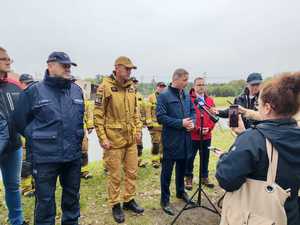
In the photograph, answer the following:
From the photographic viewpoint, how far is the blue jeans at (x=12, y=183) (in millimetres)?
3449

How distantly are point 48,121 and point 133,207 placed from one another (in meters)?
2.03

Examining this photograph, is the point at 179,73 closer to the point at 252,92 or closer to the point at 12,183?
the point at 252,92

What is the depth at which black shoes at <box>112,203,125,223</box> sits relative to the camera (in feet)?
12.8

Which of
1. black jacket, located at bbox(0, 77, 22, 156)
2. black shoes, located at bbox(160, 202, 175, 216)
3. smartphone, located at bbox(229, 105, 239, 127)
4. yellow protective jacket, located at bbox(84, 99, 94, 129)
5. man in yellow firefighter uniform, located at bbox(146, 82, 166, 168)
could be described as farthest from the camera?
man in yellow firefighter uniform, located at bbox(146, 82, 166, 168)

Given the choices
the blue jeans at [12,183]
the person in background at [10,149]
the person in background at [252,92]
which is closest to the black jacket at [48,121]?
the person in background at [10,149]

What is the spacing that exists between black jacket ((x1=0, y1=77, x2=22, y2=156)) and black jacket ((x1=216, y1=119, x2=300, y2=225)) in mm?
2607

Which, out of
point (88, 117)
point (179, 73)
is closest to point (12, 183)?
point (88, 117)

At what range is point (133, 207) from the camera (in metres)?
4.23

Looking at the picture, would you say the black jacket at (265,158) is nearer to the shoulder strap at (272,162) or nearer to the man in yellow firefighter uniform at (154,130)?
the shoulder strap at (272,162)

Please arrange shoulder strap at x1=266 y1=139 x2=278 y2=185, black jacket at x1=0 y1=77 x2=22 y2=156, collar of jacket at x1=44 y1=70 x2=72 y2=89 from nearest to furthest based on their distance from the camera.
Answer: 1. shoulder strap at x1=266 y1=139 x2=278 y2=185
2. collar of jacket at x1=44 y1=70 x2=72 y2=89
3. black jacket at x1=0 y1=77 x2=22 y2=156

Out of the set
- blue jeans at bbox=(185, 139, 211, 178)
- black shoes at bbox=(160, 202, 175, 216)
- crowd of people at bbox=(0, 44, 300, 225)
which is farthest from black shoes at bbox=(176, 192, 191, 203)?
blue jeans at bbox=(185, 139, 211, 178)

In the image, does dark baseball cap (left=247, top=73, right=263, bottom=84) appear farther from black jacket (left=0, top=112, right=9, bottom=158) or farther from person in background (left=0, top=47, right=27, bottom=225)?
black jacket (left=0, top=112, right=9, bottom=158)

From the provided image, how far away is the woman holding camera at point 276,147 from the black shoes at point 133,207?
261cm

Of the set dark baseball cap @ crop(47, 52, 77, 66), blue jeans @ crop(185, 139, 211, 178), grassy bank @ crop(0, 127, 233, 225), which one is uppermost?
dark baseball cap @ crop(47, 52, 77, 66)
